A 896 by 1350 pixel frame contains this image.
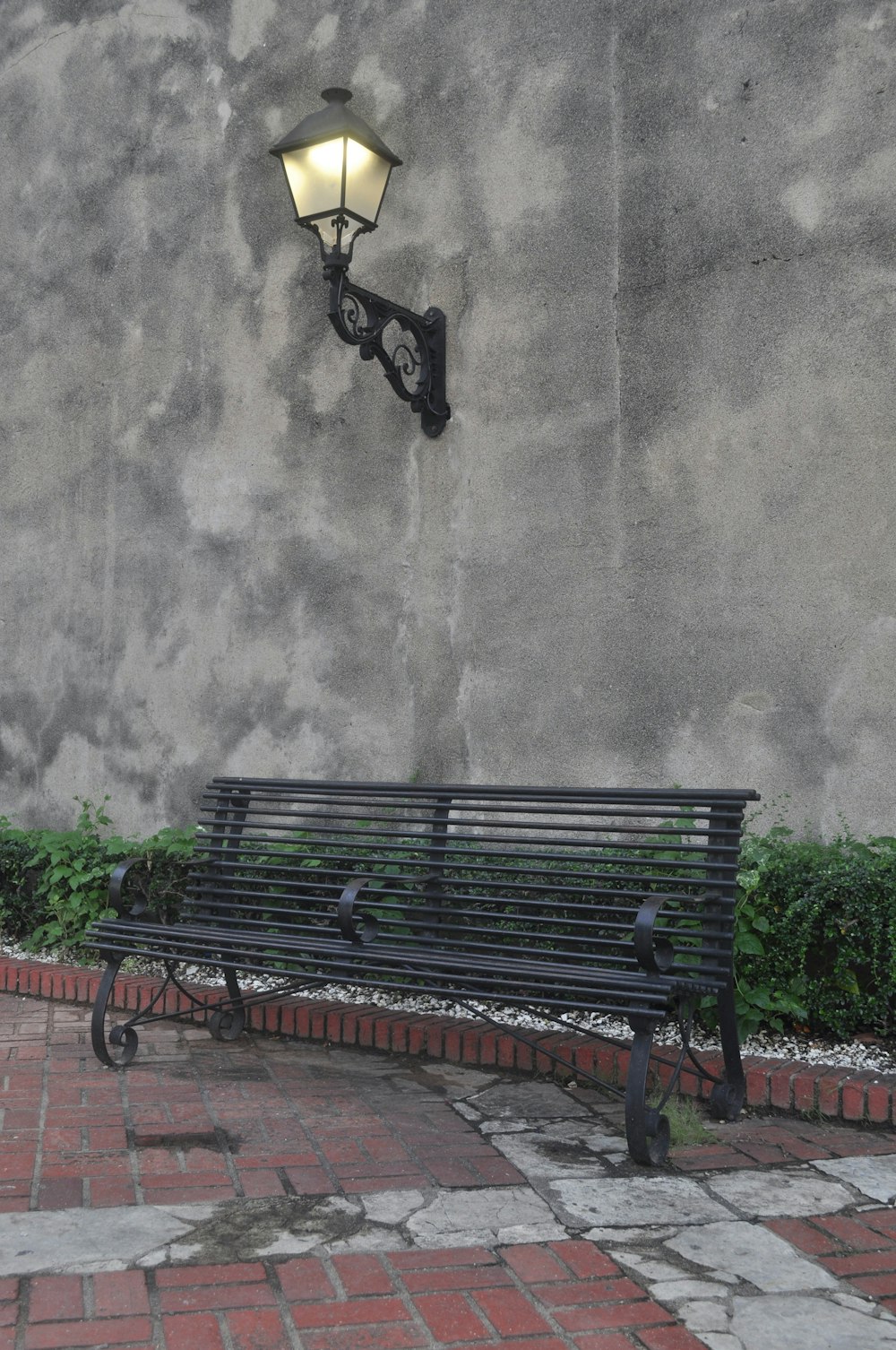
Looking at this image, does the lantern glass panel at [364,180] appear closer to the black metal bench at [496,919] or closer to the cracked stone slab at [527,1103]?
the black metal bench at [496,919]

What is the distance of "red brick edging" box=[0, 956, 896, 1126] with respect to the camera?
3.77m

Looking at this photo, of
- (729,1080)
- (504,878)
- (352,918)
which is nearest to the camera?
(729,1080)

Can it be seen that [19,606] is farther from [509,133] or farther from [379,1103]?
[379,1103]

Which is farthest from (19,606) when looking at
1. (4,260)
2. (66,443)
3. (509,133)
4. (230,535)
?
(509,133)

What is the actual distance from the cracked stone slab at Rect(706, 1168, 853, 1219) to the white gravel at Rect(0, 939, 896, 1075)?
73 cm

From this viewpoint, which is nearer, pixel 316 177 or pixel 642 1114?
pixel 642 1114

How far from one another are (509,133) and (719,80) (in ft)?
3.29

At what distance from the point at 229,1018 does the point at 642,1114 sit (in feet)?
6.59

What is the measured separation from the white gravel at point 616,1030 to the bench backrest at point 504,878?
0.93 feet

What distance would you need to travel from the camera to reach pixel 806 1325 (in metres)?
2.49

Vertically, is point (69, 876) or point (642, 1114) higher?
point (69, 876)

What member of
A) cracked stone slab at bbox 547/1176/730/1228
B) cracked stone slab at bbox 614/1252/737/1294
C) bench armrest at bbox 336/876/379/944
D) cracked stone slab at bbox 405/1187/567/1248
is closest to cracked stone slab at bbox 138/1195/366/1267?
cracked stone slab at bbox 405/1187/567/1248

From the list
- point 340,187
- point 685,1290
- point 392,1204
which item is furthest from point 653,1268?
point 340,187

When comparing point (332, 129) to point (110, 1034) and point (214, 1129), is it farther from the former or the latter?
point (214, 1129)
